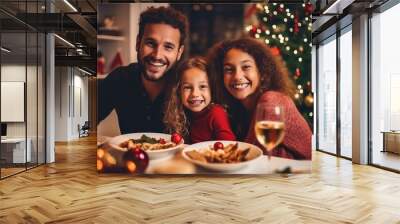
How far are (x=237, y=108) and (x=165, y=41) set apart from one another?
149 cm

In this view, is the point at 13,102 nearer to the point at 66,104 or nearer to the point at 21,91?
the point at 21,91

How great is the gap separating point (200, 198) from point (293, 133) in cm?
217

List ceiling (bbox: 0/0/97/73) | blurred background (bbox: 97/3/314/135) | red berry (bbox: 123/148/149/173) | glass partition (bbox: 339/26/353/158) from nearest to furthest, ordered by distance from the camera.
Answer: red berry (bbox: 123/148/149/173), blurred background (bbox: 97/3/314/135), ceiling (bbox: 0/0/97/73), glass partition (bbox: 339/26/353/158)

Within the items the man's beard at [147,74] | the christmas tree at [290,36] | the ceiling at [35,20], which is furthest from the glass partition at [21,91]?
the christmas tree at [290,36]

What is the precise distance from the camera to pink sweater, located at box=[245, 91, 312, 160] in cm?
590

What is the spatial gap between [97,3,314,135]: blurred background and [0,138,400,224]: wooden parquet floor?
108cm

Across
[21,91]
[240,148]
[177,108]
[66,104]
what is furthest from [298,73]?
[66,104]

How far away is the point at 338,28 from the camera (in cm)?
833

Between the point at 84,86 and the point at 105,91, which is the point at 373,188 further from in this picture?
the point at 84,86

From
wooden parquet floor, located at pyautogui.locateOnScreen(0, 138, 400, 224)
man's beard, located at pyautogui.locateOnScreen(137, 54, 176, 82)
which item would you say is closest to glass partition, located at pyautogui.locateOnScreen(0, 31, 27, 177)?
wooden parquet floor, located at pyautogui.locateOnScreen(0, 138, 400, 224)

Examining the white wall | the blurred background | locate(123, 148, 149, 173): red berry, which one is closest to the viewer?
locate(123, 148, 149, 173): red berry

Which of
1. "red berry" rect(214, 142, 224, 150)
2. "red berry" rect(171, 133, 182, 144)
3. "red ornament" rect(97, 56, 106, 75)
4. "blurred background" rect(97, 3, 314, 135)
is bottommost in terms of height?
"red berry" rect(214, 142, 224, 150)

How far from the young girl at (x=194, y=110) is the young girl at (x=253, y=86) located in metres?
0.17

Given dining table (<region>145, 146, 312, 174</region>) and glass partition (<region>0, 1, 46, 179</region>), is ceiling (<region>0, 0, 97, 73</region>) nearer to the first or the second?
glass partition (<region>0, 1, 46, 179</region>)
